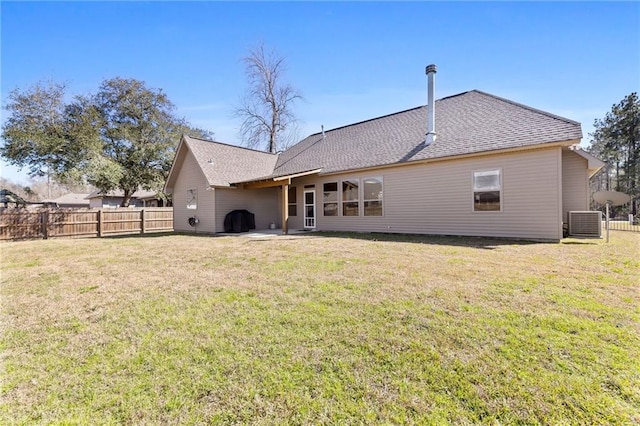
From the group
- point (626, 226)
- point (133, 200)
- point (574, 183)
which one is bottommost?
point (626, 226)

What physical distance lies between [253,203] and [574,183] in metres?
13.2

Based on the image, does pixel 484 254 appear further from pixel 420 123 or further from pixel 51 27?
pixel 51 27

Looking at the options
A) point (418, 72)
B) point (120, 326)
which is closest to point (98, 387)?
point (120, 326)

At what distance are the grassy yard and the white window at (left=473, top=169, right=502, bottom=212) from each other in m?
4.38

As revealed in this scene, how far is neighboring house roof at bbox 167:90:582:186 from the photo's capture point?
904cm

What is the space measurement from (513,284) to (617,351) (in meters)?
1.77

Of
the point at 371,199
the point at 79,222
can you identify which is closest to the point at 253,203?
the point at 371,199

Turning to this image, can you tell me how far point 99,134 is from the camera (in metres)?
20.0

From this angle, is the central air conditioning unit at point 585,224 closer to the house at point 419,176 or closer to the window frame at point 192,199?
the house at point 419,176

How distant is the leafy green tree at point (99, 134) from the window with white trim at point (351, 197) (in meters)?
15.9

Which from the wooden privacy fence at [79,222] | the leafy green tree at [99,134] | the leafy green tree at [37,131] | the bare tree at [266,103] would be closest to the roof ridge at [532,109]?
the bare tree at [266,103]

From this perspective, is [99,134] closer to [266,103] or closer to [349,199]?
[266,103]

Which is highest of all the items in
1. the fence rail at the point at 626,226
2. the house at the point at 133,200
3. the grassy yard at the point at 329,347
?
the house at the point at 133,200

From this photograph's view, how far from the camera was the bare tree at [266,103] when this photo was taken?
77.7ft
